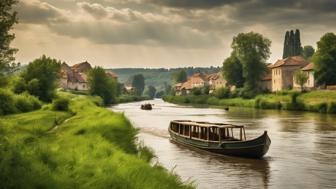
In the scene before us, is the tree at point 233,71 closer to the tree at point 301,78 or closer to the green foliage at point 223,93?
the green foliage at point 223,93

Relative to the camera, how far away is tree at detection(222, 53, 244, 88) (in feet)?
406

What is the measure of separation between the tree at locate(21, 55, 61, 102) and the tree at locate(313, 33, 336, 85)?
56.3 metres

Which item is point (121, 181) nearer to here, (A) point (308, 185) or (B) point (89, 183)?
(B) point (89, 183)

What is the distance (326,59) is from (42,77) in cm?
5870

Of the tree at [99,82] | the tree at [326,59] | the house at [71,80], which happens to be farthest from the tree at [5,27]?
the house at [71,80]

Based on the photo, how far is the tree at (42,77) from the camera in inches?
2206

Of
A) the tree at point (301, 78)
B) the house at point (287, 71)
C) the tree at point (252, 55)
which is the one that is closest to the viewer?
the tree at point (301, 78)

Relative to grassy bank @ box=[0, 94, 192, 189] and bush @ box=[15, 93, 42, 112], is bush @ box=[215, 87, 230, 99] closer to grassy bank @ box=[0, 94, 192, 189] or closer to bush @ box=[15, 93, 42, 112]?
bush @ box=[15, 93, 42, 112]

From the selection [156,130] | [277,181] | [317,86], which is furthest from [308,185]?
[317,86]

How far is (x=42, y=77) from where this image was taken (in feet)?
184

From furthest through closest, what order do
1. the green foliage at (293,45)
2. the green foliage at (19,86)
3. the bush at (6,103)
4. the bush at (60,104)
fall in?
the green foliage at (293,45) < the green foliage at (19,86) < the bush at (60,104) < the bush at (6,103)

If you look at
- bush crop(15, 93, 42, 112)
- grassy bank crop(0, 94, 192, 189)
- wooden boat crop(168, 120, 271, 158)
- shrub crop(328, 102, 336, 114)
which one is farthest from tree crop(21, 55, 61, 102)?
shrub crop(328, 102, 336, 114)

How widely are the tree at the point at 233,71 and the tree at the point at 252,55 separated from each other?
6920mm

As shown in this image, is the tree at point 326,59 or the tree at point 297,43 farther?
the tree at point 297,43
